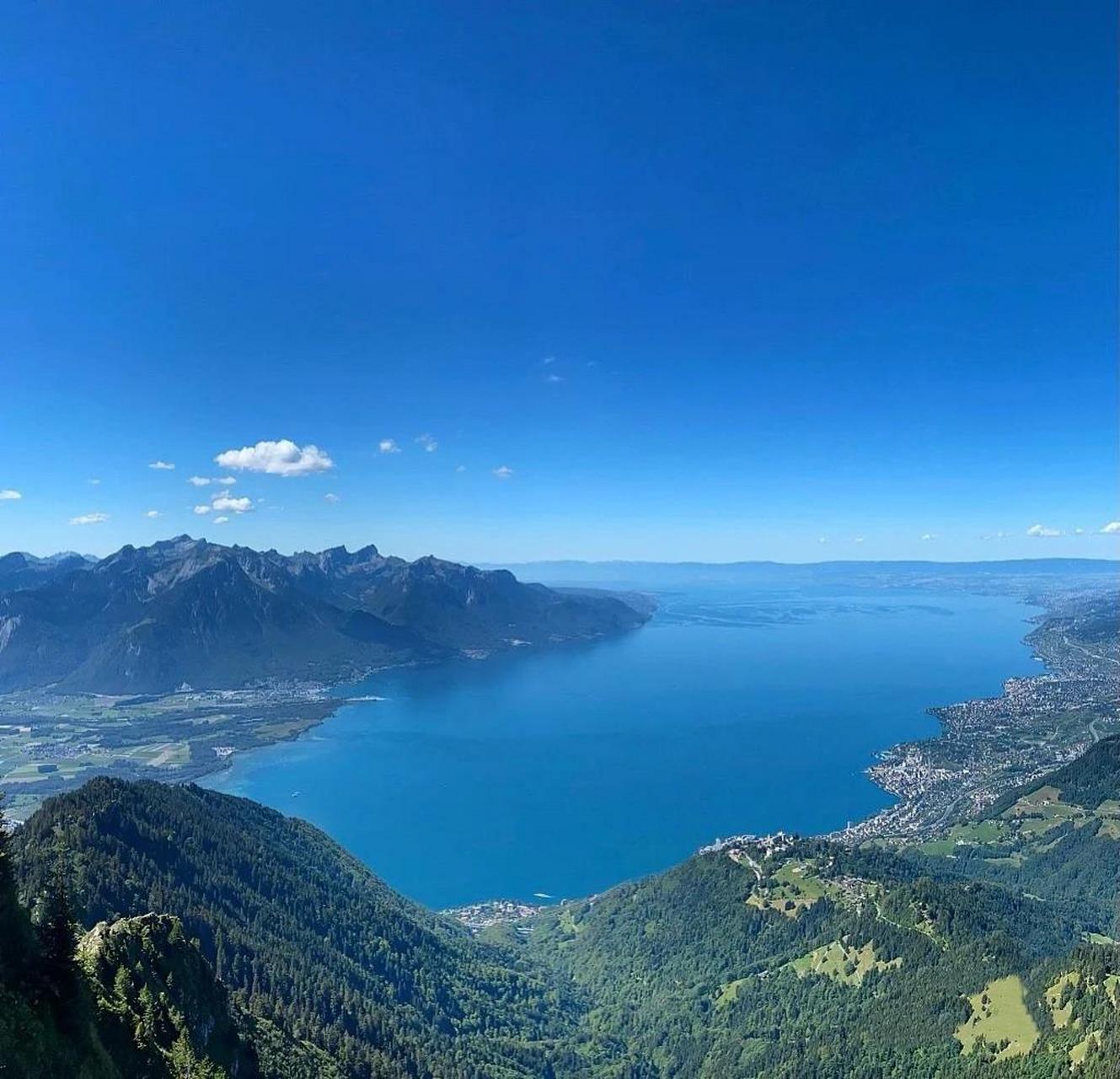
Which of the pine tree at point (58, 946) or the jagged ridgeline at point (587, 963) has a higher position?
the pine tree at point (58, 946)

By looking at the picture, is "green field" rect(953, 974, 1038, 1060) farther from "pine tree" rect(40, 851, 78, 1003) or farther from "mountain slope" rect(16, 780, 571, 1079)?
"pine tree" rect(40, 851, 78, 1003)

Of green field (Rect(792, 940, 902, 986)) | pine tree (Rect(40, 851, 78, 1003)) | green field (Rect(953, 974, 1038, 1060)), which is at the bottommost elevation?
green field (Rect(792, 940, 902, 986))

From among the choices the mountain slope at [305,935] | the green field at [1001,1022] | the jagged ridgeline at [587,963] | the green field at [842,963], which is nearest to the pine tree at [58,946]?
the jagged ridgeline at [587,963]

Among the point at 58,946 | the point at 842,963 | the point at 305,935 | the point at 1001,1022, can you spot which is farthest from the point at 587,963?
the point at 58,946

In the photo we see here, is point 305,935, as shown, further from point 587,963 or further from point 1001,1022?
point 1001,1022

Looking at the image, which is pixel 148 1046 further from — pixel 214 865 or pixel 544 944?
pixel 544 944

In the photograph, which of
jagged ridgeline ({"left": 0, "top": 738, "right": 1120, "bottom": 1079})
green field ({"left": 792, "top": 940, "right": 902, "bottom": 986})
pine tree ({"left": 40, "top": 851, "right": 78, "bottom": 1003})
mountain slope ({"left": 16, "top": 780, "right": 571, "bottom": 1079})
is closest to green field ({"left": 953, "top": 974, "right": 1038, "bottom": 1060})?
jagged ridgeline ({"left": 0, "top": 738, "right": 1120, "bottom": 1079})

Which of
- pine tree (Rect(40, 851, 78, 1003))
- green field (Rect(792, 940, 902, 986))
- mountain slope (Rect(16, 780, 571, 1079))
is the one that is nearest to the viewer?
pine tree (Rect(40, 851, 78, 1003))

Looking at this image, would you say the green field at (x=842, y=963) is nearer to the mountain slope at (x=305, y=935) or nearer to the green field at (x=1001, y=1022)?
the green field at (x=1001, y=1022)
